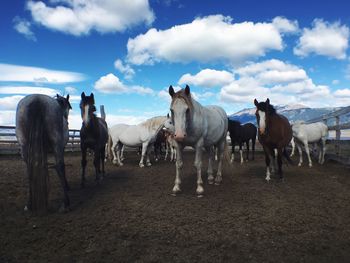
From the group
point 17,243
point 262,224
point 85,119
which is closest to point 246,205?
point 262,224

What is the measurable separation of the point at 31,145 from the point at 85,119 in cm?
251

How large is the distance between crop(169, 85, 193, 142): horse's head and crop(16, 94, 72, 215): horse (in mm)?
2305

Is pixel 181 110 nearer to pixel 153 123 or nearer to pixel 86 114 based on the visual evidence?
pixel 86 114

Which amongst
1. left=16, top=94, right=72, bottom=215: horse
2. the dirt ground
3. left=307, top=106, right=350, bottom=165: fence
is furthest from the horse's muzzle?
left=307, top=106, right=350, bottom=165: fence

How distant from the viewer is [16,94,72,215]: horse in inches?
202

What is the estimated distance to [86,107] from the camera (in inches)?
302

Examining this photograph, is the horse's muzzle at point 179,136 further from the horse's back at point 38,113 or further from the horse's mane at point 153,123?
the horse's mane at point 153,123

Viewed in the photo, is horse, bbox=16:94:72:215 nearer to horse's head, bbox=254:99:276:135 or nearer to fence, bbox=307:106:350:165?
horse's head, bbox=254:99:276:135

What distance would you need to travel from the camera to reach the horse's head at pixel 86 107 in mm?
7666

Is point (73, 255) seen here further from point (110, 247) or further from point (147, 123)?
point (147, 123)

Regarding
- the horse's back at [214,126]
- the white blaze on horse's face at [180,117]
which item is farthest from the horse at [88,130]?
the horse's back at [214,126]

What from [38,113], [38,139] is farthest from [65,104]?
[38,139]

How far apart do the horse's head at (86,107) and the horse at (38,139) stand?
1.86 meters

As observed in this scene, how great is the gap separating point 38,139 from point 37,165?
0.48 meters
